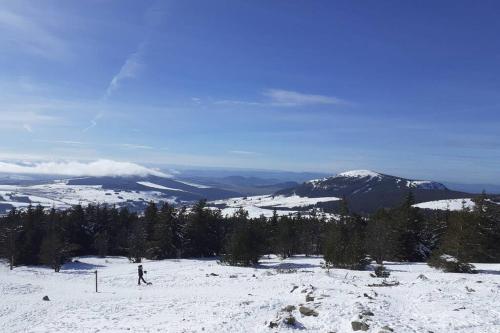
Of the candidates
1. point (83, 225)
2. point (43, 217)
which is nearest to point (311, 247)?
point (83, 225)

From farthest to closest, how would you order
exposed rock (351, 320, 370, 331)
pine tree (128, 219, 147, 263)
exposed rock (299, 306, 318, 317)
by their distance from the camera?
1. pine tree (128, 219, 147, 263)
2. exposed rock (299, 306, 318, 317)
3. exposed rock (351, 320, 370, 331)

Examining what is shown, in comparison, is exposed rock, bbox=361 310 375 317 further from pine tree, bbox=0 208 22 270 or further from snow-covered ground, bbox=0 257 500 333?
pine tree, bbox=0 208 22 270

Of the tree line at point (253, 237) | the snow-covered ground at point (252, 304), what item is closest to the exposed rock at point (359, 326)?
the snow-covered ground at point (252, 304)

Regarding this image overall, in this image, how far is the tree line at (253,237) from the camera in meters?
44.3

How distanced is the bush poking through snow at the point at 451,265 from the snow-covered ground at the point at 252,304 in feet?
6.71

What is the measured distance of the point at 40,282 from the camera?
3931 centimetres

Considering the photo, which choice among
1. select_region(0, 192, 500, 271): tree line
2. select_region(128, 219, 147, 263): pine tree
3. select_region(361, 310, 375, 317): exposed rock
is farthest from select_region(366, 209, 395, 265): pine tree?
select_region(128, 219, 147, 263): pine tree

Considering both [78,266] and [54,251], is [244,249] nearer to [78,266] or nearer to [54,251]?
[78,266]

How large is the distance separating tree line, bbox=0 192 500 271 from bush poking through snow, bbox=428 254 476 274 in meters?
0.09

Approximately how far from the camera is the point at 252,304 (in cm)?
2412

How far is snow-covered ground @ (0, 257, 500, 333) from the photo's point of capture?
19703 mm

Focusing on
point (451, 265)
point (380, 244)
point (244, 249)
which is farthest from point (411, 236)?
point (244, 249)

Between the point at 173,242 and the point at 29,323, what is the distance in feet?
139

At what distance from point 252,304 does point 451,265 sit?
22.8m
